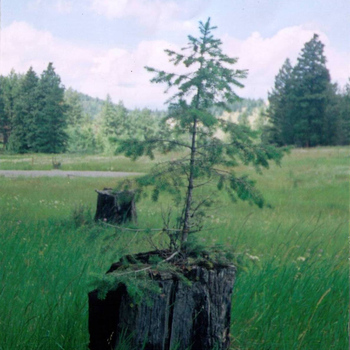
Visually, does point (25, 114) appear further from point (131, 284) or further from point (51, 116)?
point (131, 284)

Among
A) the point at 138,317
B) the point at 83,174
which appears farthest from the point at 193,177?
the point at 83,174

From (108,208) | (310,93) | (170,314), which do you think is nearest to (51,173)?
(108,208)

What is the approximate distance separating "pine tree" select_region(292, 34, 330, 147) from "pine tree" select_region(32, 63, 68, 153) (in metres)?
3.51

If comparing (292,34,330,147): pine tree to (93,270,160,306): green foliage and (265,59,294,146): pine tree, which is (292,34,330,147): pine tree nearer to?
(265,59,294,146): pine tree

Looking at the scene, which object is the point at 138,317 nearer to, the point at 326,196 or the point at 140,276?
the point at 140,276

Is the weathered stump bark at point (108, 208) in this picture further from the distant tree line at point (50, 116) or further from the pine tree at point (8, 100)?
the pine tree at point (8, 100)

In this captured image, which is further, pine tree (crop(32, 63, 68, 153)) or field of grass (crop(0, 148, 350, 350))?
pine tree (crop(32, 63, 68, 153))

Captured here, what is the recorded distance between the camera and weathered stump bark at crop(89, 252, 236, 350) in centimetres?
219

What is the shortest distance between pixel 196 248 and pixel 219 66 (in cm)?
102

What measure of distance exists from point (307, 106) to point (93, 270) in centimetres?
585

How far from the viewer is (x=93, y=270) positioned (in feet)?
10.9

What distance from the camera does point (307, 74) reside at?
7.36m

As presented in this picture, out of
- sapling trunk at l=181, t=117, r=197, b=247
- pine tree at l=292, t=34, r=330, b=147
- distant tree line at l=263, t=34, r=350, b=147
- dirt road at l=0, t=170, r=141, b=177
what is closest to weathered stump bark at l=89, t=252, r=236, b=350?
sapling trunk at l=181, t=117, r=197, b=247

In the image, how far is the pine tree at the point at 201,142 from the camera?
2484 millimetres
